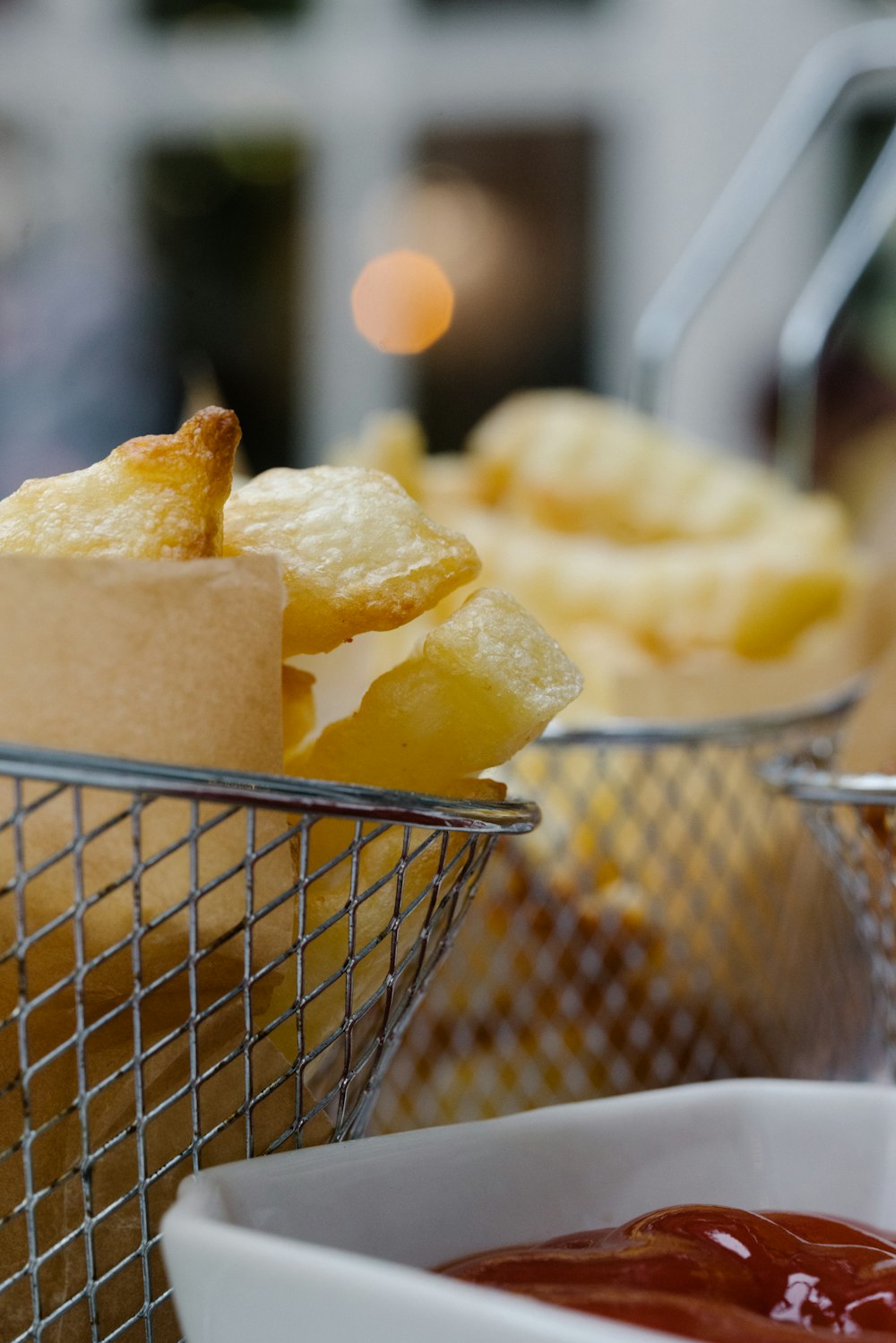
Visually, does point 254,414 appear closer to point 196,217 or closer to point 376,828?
point 196,217

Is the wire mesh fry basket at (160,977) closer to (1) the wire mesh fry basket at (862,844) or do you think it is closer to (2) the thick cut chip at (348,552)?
(2) the thick cut chip at (348,552)

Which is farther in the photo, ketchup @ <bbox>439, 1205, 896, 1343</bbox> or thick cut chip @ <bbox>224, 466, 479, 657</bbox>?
thick cut chip @ <bbox>224, 466, 479, 657</bbox>

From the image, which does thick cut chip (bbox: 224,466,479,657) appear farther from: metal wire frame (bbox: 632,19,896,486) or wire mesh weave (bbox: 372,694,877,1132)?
metal wire frame (bbox: 632,19,896,486)

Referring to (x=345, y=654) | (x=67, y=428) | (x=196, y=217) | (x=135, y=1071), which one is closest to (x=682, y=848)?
(x=345, y=654)

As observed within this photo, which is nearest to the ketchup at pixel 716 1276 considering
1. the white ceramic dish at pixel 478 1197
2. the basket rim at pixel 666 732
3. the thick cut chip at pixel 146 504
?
the white ceramic dish at pixel 478 1197

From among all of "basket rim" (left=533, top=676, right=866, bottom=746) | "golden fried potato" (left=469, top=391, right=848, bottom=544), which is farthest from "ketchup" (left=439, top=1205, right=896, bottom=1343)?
"golden fried potato" (left=469, top=391, right=848, bottom=544)
